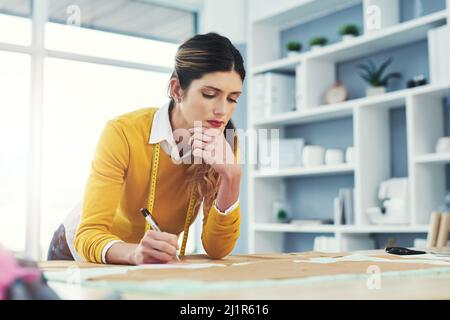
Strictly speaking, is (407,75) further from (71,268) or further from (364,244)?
(71,268)

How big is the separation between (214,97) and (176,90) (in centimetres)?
16

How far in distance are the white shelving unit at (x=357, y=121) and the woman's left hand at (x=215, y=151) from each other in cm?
192

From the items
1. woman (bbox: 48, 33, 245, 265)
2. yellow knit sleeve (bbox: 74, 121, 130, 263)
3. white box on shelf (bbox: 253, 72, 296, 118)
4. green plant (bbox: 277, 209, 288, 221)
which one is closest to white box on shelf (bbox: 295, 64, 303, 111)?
white box on shelf (bbox: 253, 72, 296, 118)

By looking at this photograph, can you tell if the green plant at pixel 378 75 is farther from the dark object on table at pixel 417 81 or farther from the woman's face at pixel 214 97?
the woman's face at pixel 214 97

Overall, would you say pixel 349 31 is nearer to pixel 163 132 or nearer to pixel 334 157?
pixel 334 157

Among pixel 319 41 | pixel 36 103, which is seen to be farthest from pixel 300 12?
pixel 36 103

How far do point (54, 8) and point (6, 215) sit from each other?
5.03 ft

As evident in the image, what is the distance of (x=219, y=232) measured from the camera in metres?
1.45

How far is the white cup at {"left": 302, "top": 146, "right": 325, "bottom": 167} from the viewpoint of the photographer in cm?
393

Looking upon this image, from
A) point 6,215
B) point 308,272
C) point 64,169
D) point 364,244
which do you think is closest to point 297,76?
point 364,244

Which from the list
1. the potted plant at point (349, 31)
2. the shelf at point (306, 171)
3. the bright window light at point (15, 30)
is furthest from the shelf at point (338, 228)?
the bright window light at point (15, 30)

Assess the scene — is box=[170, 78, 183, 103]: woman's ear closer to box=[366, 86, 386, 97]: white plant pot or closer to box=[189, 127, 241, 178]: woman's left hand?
box=[189, 127, 241, 178]: woman's left hand

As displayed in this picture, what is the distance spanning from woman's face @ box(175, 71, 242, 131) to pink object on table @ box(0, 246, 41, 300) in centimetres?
100

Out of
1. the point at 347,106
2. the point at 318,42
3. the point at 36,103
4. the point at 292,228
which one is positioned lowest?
the point at 292,228
